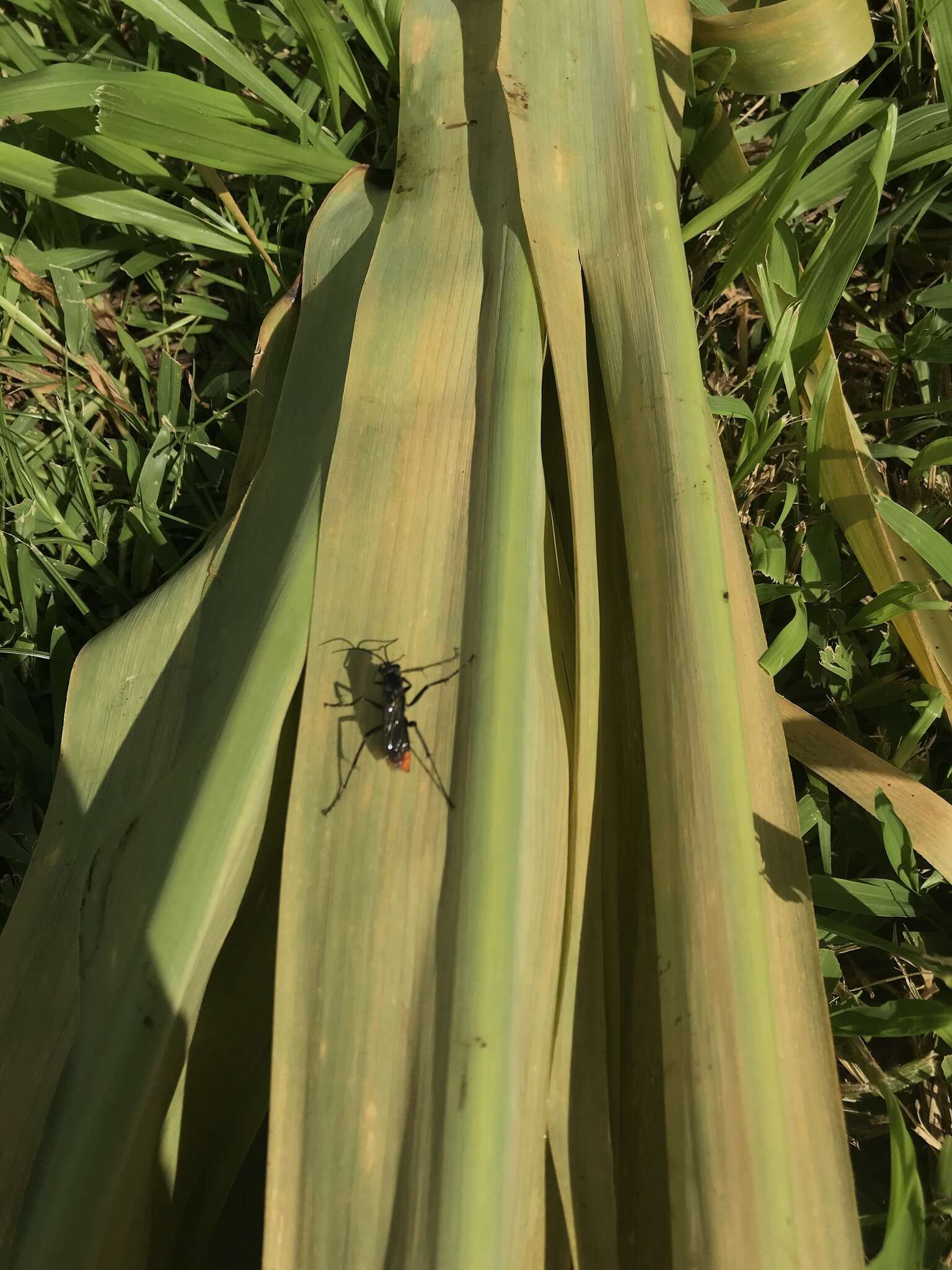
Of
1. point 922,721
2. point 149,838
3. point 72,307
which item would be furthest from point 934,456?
point 72,307

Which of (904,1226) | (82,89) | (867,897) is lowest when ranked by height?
(904,1226)

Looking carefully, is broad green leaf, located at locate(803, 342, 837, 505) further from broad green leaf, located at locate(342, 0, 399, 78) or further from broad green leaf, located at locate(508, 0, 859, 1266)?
broad green leaf, located at locate(342, 0, 399, 78)

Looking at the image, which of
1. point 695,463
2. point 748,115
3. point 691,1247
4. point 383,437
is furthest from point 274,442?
point 748,115

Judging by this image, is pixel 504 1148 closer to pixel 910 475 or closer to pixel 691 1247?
pixel 691 1247

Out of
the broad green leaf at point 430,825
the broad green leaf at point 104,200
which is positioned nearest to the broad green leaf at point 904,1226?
the broad green leaf at point 430,825

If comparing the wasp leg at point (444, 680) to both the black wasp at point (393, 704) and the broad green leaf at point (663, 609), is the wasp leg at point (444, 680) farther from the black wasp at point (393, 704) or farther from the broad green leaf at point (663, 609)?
the broad green leaf at point (663, 609)

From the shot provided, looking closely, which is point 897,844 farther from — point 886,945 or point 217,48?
point 217,48
